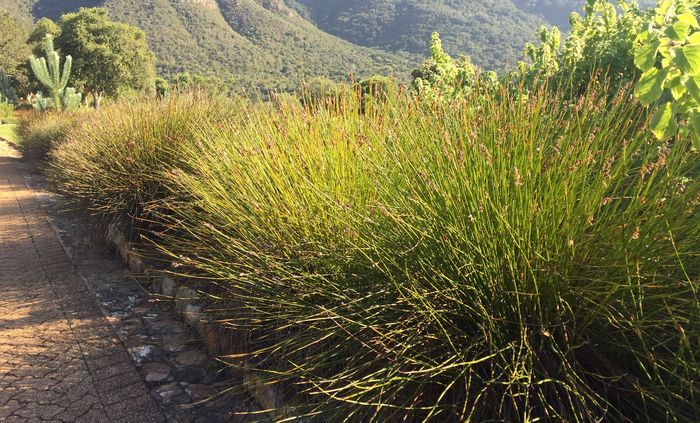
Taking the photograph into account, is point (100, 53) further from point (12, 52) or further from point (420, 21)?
point (420, 21)

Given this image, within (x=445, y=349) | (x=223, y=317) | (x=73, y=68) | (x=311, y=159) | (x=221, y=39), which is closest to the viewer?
(x=445, y=349)

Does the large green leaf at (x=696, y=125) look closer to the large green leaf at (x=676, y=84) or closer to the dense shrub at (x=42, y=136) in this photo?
the large green leaf at (x=676, y=84)

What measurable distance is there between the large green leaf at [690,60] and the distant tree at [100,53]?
2580 cm

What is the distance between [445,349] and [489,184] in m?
0.66

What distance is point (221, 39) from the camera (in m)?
48.6

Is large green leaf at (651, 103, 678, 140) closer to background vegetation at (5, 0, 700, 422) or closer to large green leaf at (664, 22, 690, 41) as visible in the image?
background vegetation at (5, 0, 700, 422)

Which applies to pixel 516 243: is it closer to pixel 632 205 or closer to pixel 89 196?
pixel 632 205

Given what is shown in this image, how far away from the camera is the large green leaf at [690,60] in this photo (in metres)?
1.45

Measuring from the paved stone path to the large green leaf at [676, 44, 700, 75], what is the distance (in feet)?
8.51

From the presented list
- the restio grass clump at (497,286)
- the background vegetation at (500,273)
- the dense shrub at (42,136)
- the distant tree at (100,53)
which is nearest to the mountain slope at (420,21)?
the distant tree at (100,53)

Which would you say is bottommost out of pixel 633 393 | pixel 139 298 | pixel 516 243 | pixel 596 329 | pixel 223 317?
pixel 139 298

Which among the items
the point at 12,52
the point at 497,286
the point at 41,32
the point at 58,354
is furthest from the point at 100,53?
the point at 497,286

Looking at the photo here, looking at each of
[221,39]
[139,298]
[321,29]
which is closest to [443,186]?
[139,298]

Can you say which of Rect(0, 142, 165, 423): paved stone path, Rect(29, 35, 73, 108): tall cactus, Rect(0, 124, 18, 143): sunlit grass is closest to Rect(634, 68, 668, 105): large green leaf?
Rect(0, 142, 165, 423): paved stone path
